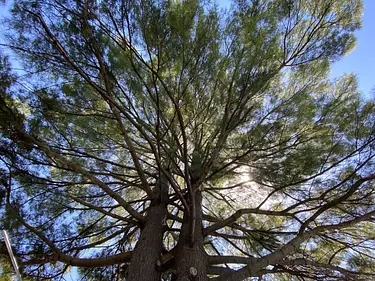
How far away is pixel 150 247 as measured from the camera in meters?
2.27

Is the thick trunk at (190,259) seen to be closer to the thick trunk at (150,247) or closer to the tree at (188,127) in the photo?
the tree at (188,127)

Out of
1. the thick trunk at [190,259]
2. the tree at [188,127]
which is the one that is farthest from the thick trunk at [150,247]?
the thick trunk at [190,259]

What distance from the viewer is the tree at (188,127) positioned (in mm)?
2391

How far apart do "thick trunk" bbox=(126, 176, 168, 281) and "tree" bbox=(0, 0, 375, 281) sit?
15 millimetres

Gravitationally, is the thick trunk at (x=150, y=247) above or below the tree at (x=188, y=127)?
below

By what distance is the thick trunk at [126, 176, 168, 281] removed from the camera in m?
2.05

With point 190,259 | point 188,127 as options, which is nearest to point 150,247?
point 190,259

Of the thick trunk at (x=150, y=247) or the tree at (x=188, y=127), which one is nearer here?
the thick trunk at (x=150, y=247)

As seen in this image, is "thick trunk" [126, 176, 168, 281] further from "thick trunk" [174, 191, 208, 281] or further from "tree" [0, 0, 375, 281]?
"thick trunk" [174, 191, 208, 281]

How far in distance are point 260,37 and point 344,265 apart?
2.29 metres

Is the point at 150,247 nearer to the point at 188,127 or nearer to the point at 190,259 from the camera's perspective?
the point at 190,259

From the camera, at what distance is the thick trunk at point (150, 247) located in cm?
205

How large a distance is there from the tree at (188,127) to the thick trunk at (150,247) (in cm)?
1

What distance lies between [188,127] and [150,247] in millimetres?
1577
